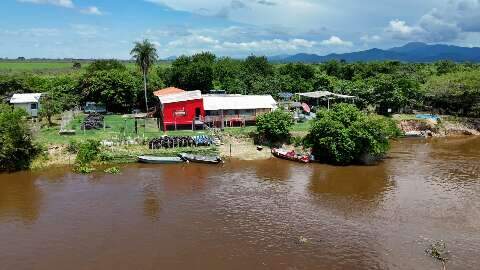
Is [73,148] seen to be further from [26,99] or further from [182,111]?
[26,99]

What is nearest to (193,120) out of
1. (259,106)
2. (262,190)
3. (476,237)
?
(259,106)

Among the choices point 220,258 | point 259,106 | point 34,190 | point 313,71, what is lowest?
point 220,258

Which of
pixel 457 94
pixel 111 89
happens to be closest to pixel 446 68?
pixel 457 94

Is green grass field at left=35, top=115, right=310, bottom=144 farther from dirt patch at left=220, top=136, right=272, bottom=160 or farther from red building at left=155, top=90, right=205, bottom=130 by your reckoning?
red building at left=155, top=90, right=205, bottom=130

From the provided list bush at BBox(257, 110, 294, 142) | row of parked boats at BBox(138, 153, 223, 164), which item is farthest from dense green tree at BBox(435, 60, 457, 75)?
row of parked boats at BBox(138, 153, 223, 164)

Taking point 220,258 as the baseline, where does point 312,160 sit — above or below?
above

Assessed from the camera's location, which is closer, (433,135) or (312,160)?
(312,160)

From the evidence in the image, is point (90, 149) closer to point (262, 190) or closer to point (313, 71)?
point (262, 190)
